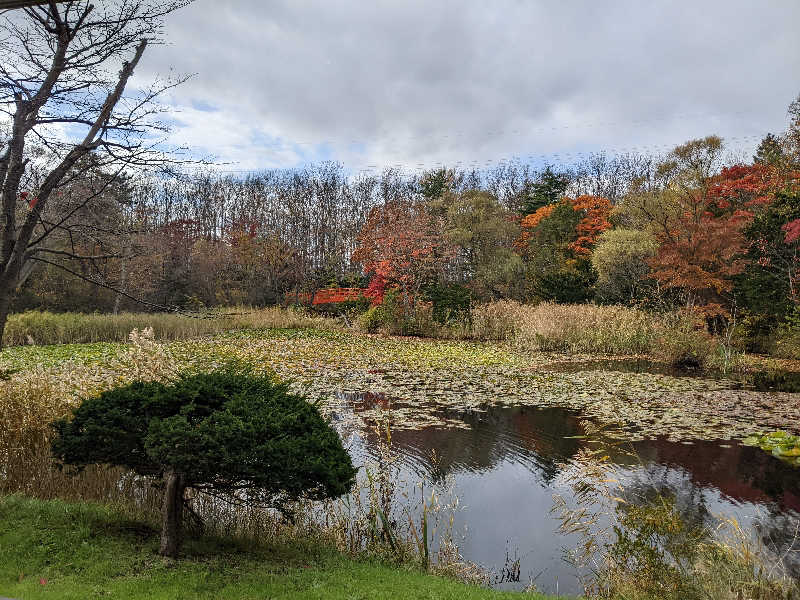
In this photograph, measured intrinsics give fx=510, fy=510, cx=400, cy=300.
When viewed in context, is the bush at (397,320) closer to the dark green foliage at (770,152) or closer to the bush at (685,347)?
the bush at (685,347)

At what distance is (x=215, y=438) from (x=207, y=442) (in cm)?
4

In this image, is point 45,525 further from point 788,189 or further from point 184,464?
point 788,189

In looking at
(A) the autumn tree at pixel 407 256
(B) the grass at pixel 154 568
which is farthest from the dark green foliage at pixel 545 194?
(B) the grass at pixel 154 568

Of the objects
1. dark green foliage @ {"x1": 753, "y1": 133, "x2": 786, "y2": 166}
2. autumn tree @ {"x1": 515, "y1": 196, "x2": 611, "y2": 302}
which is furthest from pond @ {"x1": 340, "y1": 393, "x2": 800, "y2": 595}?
autumn tree @ {"x1": 515, "y1": 196, "x2": 611, "y2": 302}

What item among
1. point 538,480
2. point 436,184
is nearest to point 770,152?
point 436,184

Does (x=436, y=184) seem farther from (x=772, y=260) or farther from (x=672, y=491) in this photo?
(x=672, y=491)

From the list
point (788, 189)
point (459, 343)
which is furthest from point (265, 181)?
point (788, 189)

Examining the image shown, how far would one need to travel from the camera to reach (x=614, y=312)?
14328 mm

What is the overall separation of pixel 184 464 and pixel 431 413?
4867 millimetres

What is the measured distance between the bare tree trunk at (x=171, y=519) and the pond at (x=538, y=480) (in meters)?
1.98

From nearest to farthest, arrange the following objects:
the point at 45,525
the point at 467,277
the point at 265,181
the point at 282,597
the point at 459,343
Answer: the point at 282,597 → the point at 45,525 → the point at 459,343 → the point at 467,277 → the point at 265,181

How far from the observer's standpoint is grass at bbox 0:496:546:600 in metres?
2.24

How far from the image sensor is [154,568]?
2.45 meters

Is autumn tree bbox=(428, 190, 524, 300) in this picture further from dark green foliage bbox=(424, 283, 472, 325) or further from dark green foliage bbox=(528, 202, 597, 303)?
dark green foliage bbox=(424, 283, 472, 325)
